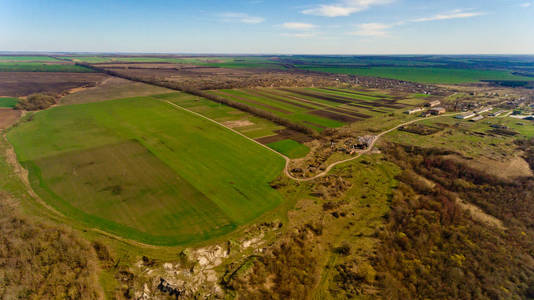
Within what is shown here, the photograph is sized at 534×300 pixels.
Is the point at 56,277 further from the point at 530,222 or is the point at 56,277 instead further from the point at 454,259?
the point at 530,222

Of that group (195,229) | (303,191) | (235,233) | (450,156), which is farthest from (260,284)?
(450,156)

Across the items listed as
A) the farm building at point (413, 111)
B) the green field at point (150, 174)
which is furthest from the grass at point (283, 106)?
the farm building at point (413, 111)

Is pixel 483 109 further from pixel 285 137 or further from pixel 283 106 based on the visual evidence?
pixel 285 137

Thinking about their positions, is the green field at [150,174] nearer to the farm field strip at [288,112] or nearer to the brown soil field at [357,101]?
the farm field strip at [288,112]

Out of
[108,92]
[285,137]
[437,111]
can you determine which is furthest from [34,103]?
[437,111]

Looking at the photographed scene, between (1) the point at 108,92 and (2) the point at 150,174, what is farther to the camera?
(1) the point at 108,92
